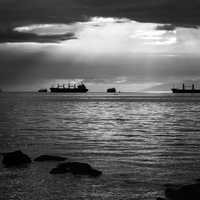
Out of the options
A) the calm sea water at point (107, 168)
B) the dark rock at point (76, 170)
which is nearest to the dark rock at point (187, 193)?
the calm sea water at point (107, 168)

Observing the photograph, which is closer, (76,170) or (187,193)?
(187,193)

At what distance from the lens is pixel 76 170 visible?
2164 cm

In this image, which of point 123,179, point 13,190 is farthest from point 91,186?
point 13,190

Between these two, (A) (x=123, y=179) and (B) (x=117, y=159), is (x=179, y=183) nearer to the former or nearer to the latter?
(A) (x=123, y=179)

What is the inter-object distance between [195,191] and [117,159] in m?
10.4

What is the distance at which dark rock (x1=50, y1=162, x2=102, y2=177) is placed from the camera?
70.5 ft

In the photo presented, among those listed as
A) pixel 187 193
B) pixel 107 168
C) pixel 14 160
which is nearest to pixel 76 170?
pixel 107 168

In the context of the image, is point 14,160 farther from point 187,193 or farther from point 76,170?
point 187,193

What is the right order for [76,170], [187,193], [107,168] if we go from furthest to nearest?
[107,168] → [76,170] → [187,193]

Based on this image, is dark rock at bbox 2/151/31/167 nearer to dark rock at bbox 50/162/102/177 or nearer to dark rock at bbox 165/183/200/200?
dark rock at bbox 50/162/102/177

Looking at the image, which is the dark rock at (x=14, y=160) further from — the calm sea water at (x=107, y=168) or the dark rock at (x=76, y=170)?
the dark rock at (x=76, y=170)

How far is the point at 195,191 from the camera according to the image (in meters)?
16.0

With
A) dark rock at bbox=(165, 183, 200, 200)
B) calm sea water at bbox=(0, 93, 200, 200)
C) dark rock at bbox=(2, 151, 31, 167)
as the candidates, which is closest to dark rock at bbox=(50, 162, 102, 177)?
calm sea water at bbox=(0, 93, 200, 200)

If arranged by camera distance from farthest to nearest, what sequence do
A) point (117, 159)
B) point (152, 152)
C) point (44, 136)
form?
point (44, 136), point (152, 152), point (117, 159)
